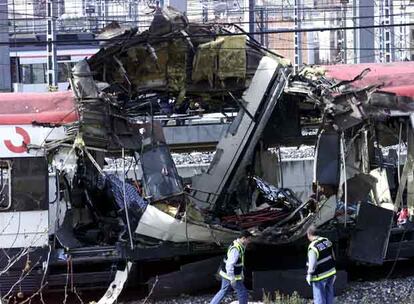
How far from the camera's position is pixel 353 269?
1323cm

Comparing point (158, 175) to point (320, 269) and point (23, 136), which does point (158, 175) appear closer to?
point (23, 136)

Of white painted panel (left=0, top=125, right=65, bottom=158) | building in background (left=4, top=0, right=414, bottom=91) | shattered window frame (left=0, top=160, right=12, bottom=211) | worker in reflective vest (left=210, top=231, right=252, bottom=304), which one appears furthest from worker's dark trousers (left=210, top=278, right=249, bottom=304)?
building in background (left=4, top=0, right=414, bottom=91)

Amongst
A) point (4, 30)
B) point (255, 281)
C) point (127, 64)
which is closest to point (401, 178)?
point (255, 281)

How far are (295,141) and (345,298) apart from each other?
3.15 meters

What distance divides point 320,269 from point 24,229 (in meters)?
4.89

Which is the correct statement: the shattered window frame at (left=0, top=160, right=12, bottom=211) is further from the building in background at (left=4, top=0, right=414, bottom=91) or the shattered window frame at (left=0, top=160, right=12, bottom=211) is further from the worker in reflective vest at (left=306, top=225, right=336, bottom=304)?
the worker in reflective vest at (left=306, top=225, right=336, bottom=304)

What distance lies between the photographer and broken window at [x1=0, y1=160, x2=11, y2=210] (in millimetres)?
11427

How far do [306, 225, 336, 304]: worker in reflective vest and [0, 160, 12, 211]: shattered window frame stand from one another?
499 cm

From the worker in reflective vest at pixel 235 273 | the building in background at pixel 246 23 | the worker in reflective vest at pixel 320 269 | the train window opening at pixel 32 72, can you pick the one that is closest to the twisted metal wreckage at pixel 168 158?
the building in background at pixel 246 23

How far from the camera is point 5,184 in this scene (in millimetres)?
11625

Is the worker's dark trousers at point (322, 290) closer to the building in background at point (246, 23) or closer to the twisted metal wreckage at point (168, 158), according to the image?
the twisted metal wreckage at point (168, 158)

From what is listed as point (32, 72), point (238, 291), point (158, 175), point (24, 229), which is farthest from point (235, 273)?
point (32, 72)

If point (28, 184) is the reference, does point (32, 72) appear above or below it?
above

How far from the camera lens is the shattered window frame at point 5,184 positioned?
11422 mm
